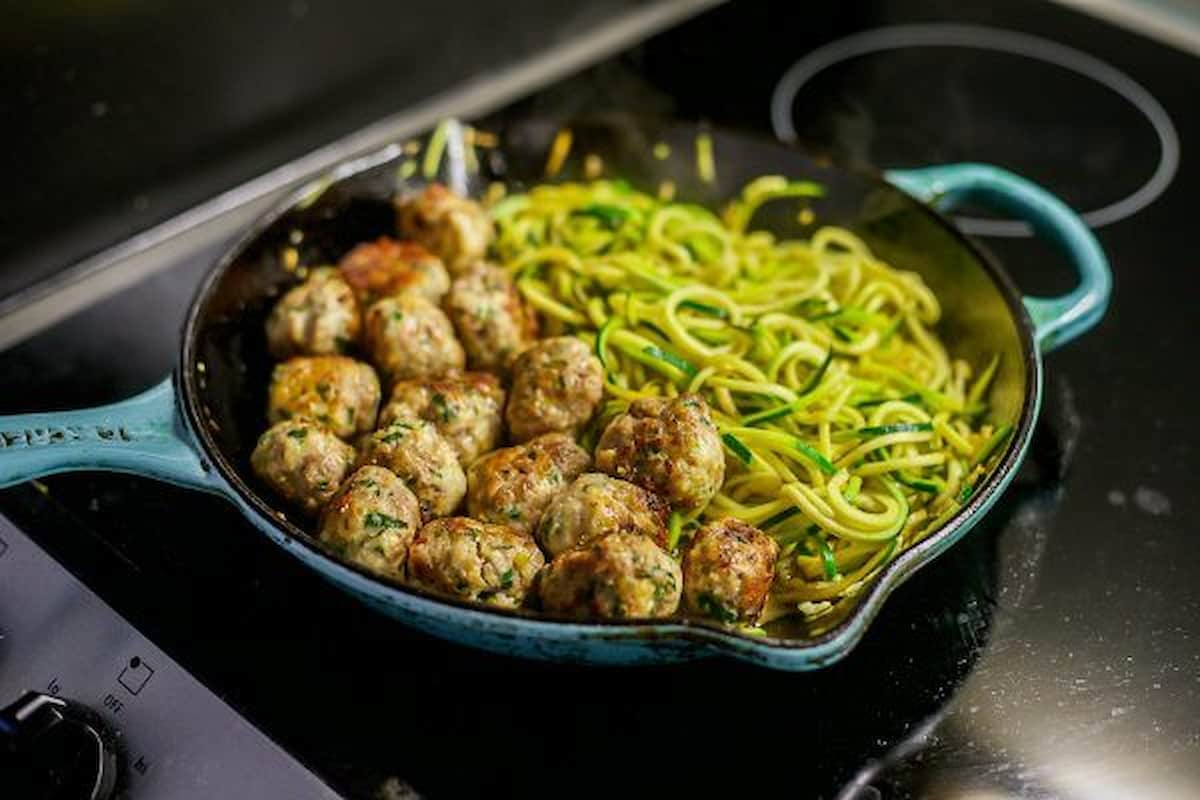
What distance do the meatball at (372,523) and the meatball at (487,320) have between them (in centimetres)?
37

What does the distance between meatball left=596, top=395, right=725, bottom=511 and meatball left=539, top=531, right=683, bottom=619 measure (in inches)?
6.1

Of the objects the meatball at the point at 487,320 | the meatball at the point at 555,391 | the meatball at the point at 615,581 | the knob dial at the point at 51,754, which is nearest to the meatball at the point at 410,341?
the meatball at the point at 487,320

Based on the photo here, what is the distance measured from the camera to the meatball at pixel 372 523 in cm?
149

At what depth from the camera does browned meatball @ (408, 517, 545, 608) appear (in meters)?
1.46

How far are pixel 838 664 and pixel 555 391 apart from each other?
54 centimetres

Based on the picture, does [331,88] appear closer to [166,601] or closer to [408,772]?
[166,601]

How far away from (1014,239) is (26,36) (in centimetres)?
184

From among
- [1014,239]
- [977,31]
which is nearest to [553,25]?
[977,31]

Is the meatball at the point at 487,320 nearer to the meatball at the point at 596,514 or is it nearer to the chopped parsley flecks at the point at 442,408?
the chopped parsley flecks at the point at 442,408

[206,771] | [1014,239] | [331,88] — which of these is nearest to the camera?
[206,771]

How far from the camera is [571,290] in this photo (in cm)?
202

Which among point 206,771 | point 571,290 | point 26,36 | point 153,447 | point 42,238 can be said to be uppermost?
point 26,36

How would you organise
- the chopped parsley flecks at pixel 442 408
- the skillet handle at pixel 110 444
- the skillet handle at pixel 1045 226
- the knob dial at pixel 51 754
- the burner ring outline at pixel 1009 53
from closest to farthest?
1. the knob dial at pixel 51 754
2. the skillet handle at pixel 110 444
3. the chopped parsley flecks at pixel 442 408
4. the skillet handle at pixel 1045 226
5. the burner ring outline at pixel 1009 53

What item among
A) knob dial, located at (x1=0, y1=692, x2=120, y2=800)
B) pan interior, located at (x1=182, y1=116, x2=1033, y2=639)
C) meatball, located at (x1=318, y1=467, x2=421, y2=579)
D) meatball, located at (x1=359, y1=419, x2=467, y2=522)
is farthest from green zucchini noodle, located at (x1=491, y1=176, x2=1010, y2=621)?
knob dial, located at (x1=0, y1=692, x2=120, y2=800)
